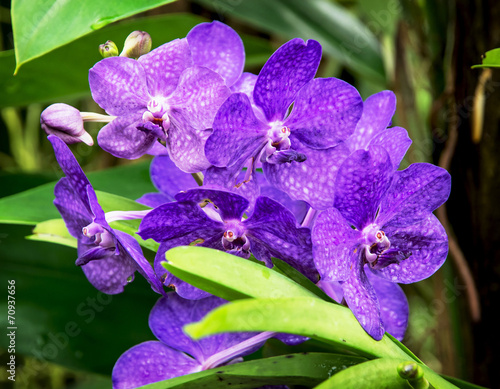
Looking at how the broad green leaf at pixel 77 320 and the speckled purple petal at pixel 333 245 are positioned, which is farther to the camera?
the broad green leaf at pixel 77 320

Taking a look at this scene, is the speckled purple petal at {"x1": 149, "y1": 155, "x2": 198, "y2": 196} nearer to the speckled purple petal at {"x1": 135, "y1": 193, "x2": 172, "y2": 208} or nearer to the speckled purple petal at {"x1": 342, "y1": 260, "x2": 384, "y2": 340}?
the speckled purple petal at {"x1": 135, "y1": 193, "x2": 172, "y2": 208}

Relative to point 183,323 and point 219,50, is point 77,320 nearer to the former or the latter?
point 183,323

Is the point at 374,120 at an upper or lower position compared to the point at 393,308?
upper

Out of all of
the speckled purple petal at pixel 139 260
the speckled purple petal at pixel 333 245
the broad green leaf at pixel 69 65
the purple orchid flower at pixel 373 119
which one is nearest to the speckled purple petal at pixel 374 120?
the purple orchid flower at pixel 373 119

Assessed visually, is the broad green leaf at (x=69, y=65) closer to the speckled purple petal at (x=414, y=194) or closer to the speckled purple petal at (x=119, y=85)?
the speckled purple petal at (x=119, y=85)

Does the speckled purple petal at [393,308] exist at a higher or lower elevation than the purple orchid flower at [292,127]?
lower

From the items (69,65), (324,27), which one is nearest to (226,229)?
(69,65)

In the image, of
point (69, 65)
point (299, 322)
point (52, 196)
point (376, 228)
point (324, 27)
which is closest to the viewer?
point (299, 322)
